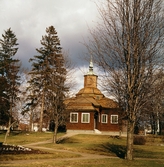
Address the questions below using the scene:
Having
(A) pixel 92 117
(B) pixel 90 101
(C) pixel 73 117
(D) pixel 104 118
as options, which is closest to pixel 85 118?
(A) pixel 92 117

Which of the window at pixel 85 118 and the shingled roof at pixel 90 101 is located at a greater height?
the shingled roof at pixel 90 101

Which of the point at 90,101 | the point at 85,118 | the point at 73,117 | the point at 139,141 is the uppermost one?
the point at 90,101

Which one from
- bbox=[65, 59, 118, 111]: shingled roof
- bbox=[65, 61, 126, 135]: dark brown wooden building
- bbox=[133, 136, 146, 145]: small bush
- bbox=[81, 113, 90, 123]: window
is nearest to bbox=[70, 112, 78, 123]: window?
bbox=[65, 61, 126, 135]: dark brown wooden building

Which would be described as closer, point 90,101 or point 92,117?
point 92,117

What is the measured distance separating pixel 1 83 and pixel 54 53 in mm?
9496

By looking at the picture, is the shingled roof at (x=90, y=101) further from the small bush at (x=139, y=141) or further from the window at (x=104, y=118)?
the small bush at (x=139, y=141)

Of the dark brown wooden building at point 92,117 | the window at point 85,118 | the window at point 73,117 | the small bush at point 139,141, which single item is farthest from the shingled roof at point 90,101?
the small bush at point 139,141

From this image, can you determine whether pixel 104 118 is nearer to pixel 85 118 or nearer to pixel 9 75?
pixel 85 118

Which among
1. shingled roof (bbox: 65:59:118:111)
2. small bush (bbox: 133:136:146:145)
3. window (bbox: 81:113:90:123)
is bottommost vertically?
small bush (bbox: 133:136:146:145)

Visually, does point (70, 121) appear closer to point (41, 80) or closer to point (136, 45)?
point (41, 80)

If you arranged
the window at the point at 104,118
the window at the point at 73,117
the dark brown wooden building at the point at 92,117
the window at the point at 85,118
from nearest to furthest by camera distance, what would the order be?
the dark brown wooden building at the point at 92,117 → the window at the point at 85,118 → the window at the point at 73,117 → the window at the point at 104,118

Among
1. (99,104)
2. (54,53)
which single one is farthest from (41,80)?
(99,104)

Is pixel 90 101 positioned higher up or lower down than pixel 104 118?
higher up

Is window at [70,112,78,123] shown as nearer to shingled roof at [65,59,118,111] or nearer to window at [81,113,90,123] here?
window at [81,113,90,123]
